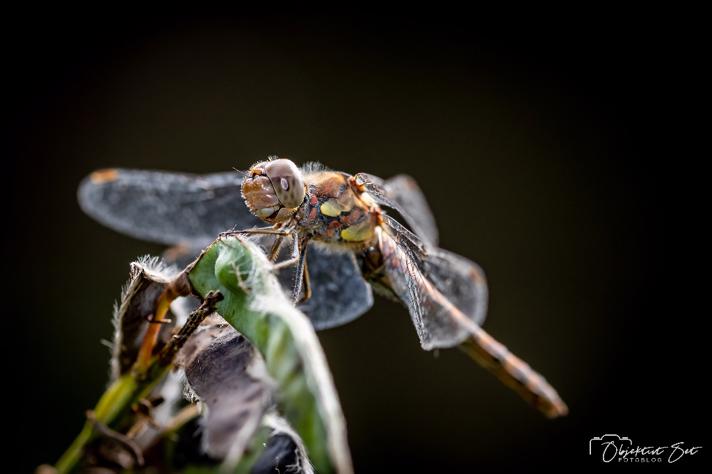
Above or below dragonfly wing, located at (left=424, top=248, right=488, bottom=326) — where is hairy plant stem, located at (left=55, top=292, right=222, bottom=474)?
above

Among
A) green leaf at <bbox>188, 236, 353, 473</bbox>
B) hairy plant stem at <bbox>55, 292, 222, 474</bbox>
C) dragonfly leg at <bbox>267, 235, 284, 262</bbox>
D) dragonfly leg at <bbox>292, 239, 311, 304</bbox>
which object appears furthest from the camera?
dragonfly leg at <bbox>267, 235, 284, 262</bbox>

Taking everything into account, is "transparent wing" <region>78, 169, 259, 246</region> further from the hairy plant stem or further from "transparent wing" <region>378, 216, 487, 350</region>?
the hairy plant stem

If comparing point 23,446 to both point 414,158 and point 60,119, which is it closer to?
point 60,119

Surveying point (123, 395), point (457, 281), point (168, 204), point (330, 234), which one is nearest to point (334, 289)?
point (330, 234)

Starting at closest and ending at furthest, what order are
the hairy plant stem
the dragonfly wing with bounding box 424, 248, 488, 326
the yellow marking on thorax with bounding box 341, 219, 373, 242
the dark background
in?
the hairy plant stem → the yellow marking on thorax with bounding box 341, 219, 373, 242 → the dragonfly wing with bounding box 424, 248, 488, 326 → the dark background

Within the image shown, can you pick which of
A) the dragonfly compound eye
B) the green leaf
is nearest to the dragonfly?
the dragonfly compound eye

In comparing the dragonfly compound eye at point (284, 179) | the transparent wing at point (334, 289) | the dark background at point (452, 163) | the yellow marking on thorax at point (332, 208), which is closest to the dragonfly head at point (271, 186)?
the dragonfly compound eye at point (284, 179)
